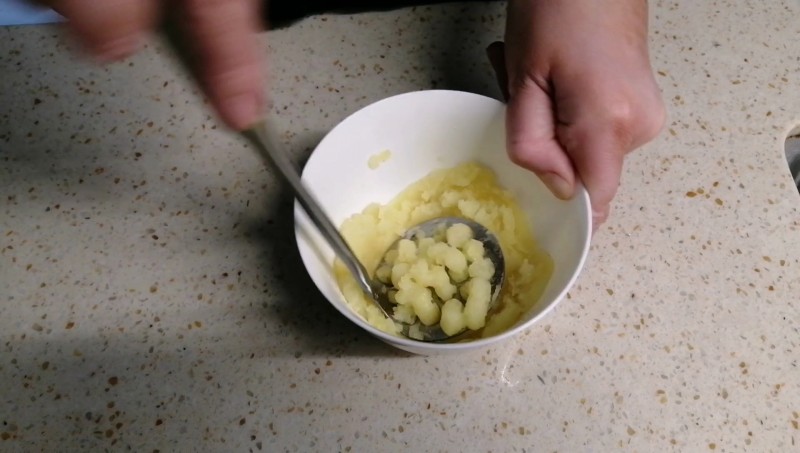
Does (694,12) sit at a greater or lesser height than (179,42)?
lesser

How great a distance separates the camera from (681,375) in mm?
567

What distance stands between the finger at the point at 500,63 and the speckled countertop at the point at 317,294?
3 cm

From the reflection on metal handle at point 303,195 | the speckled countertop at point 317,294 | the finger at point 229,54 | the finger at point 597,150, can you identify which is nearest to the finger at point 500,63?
the speckled countertop at point 317,294

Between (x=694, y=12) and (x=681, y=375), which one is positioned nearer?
(x=681, y=375)

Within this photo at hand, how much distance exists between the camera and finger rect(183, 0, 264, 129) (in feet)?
1.02

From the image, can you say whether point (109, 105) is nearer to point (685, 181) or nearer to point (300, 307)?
point (300, 307)

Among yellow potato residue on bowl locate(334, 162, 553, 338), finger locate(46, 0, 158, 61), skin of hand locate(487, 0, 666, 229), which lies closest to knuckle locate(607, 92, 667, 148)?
skin of hand locate(487, 0, 666, 229)

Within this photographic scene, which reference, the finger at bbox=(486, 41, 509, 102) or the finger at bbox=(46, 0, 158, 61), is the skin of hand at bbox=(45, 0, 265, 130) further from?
the finger at bbox=(486, 41, 509, 102)

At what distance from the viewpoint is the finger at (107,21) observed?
0.94 feet

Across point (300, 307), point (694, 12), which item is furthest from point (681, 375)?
point (694, 12)

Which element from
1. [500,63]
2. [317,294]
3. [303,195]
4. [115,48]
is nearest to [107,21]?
[115,48]

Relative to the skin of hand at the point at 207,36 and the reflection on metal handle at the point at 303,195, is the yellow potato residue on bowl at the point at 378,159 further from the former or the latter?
the skin of hand at the point at 207,36

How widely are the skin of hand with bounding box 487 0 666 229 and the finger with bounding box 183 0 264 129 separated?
1.02 ft

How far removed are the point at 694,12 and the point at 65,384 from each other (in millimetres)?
836
